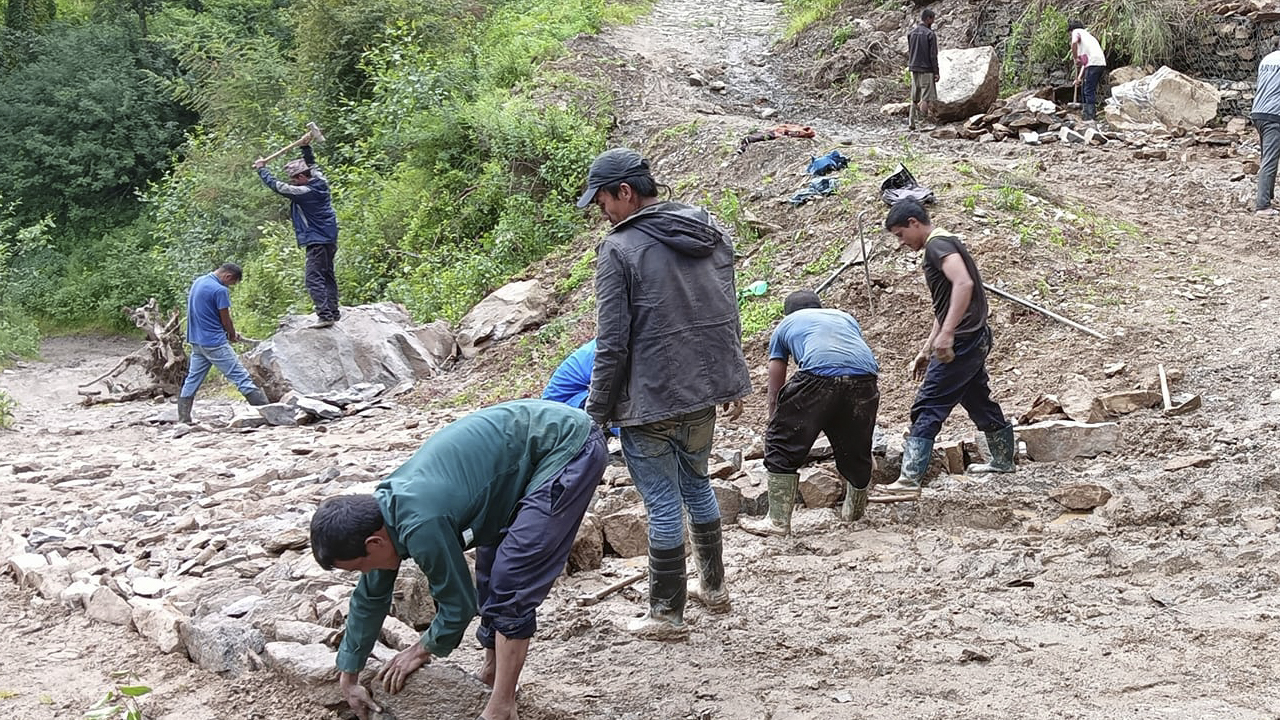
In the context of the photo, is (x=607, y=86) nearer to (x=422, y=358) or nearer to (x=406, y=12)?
(x=406, y=12)

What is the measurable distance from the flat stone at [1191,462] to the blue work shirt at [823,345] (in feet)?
5.66

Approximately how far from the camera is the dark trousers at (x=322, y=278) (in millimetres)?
10172

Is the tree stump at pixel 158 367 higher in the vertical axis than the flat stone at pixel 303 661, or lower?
lower

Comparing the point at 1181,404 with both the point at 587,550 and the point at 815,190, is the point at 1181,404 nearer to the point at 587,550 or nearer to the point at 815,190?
the point at 587,550

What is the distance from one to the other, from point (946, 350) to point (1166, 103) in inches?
396

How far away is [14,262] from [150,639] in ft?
83.0

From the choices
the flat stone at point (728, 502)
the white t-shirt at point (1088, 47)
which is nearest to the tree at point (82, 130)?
the white t-shirt at point (1088, 47)

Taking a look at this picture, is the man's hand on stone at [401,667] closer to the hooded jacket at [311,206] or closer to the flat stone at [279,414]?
the flat stone at [279,414]

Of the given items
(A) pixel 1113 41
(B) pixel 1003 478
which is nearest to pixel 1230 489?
(B) pixel 1003 478

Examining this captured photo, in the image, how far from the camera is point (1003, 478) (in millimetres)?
5742

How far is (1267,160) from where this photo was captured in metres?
9.45

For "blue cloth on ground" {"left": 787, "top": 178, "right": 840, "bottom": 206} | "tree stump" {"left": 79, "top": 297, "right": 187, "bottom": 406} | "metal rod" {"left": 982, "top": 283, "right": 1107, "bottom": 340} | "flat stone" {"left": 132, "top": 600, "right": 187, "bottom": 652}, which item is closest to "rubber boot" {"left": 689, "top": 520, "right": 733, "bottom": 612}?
"flat stone" {"left": 132, "top": 600, "right": 187, "bottom": 652}

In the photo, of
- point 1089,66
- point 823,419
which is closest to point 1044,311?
point 823,419

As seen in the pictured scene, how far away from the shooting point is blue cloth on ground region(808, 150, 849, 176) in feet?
33.3
